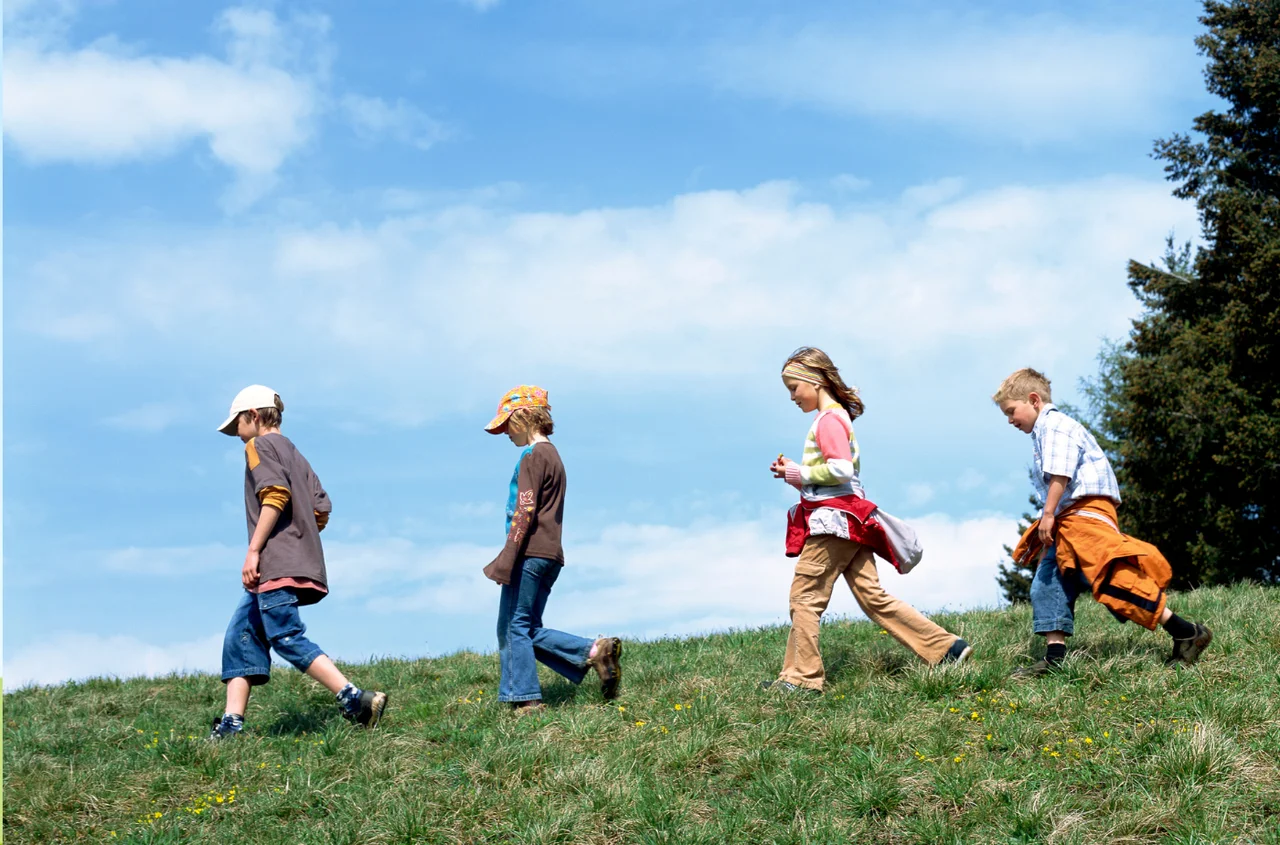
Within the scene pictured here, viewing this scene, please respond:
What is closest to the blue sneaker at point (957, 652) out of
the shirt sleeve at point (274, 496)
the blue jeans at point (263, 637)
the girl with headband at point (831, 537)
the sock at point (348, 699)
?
the girl with headband at point (831, 537)

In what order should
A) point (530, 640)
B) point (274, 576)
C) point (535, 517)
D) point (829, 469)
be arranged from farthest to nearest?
point (530, 640) → point (535, 517) → point (274, 576) → point (829, 469)

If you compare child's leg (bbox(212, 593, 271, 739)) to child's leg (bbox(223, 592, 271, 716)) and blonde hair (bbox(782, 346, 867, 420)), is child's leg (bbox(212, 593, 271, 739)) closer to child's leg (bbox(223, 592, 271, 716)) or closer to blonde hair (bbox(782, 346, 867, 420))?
child's leg (bbox(223, 592, 271, 716))

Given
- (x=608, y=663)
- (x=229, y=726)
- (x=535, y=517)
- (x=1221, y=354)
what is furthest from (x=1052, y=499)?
(x=1221, y=354)

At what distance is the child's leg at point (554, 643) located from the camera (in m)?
7.98

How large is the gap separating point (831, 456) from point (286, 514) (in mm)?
3834

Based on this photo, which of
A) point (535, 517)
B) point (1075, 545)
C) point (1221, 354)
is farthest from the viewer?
point (1221, 354)

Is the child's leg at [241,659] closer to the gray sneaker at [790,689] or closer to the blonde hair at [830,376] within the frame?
the gray sneaker at [790,689]

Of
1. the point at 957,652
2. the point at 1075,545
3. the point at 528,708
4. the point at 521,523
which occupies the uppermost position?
the point at 521,523

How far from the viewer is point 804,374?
782cm

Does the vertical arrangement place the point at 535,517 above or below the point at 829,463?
below

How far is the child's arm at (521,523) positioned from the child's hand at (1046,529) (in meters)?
3.46

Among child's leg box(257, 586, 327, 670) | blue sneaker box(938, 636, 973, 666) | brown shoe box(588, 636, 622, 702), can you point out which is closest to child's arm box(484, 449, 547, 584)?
brown shoe box(588, 636, 622, 702)

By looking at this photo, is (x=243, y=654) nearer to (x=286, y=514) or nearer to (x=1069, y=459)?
(x=286, y=514)

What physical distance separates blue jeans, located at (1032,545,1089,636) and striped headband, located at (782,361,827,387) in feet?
6.72
